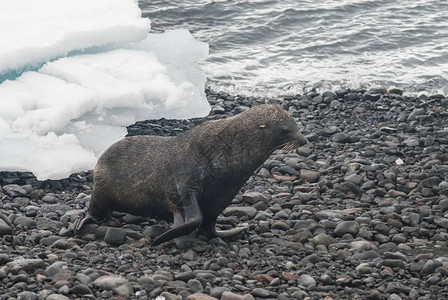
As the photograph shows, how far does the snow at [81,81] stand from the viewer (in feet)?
29.2

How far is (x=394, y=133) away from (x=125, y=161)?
14.7 ft

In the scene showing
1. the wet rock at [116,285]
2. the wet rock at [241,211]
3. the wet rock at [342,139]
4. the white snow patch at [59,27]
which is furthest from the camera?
the wet rock at [342,139]

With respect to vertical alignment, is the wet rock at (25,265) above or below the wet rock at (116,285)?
above

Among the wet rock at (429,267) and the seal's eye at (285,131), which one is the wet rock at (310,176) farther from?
the wet rock at (429,267)

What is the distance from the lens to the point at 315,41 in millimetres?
16344

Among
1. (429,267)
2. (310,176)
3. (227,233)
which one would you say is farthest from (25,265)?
(310,176)

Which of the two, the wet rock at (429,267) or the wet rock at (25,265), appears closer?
the wet rock at (25,265)

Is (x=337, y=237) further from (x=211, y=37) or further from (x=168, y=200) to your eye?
(x=211, y=37)

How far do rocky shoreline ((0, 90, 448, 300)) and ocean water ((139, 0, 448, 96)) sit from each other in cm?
322

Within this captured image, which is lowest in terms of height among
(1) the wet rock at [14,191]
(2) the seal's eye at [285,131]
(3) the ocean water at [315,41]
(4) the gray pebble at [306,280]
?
(3) the ocean water at [315,41]

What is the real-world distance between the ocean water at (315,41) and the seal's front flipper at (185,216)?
6258 millimetres

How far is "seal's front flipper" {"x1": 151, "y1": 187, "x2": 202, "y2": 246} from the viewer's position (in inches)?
263

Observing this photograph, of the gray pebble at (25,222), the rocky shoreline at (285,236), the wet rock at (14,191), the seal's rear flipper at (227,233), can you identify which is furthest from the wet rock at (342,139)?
the gray pebble at (25,222)

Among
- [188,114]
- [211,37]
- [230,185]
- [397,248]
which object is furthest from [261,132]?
[211,37]
